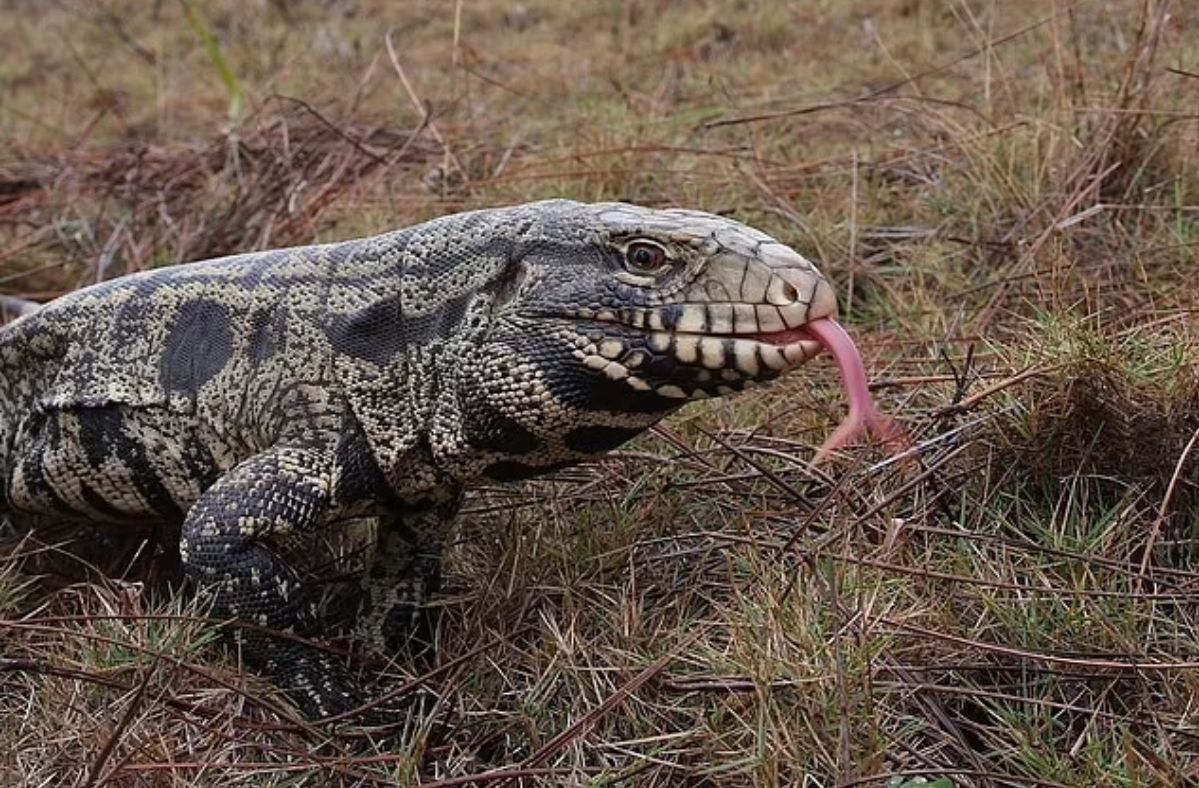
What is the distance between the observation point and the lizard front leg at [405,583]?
11.9 feet

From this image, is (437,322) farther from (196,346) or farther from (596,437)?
(196,346)

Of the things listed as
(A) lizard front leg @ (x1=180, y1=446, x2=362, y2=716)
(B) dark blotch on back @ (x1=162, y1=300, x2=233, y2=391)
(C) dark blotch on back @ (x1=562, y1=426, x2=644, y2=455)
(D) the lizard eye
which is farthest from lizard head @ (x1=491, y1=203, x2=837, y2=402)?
(B) dark blotch on back @ (x1=162, y1=300, x2=233, y2=391)

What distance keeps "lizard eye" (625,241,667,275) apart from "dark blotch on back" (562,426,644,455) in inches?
13.8

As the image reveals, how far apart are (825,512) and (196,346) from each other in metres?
1.60

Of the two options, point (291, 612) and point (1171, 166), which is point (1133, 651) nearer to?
point (291, 612)

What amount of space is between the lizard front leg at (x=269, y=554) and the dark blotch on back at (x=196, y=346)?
37 cm

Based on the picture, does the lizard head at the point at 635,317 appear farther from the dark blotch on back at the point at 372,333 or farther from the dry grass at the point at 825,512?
the dry grass at the point at 825,512

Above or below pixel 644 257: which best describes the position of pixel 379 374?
below

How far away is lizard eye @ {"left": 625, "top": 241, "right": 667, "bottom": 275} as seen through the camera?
3.07 metres

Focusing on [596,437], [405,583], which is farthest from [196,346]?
[596,437]

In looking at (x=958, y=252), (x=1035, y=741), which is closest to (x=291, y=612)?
(x=1035, y=741)

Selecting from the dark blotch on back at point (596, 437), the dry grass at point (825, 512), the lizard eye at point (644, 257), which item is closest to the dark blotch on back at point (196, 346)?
the dry grass at point (825, 512)

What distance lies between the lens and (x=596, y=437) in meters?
3.20

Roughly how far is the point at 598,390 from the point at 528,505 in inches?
35.1
